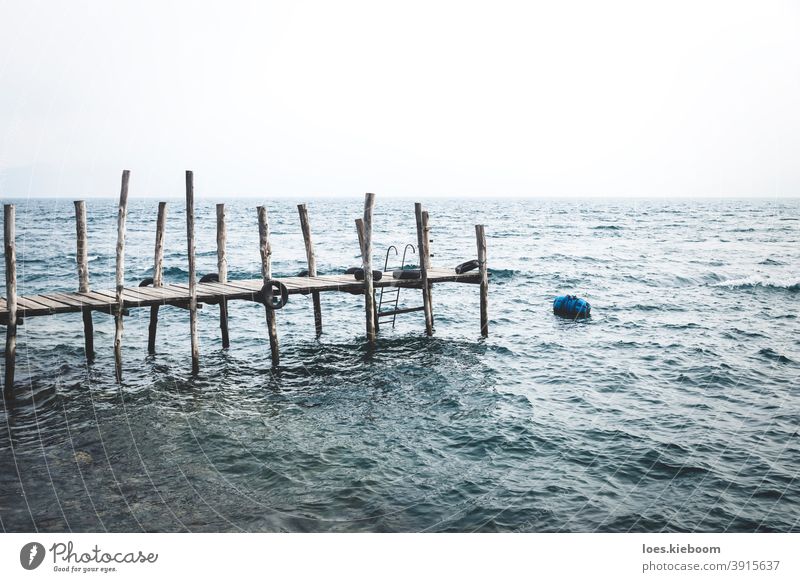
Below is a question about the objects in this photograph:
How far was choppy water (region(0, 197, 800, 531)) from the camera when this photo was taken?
266 inches

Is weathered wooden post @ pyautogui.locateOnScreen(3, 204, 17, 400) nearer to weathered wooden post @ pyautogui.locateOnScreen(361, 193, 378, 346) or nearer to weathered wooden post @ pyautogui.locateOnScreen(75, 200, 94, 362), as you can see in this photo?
weathered wooden post @ pyautogui.locateOnScreen(75, 200, 94, 362)

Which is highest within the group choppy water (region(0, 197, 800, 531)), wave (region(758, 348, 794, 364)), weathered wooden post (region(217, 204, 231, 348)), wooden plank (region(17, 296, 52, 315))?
weathered wooden post (region(217, 204, 231, 348))

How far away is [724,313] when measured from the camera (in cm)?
1864

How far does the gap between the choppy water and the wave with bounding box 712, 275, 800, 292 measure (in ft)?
13.3

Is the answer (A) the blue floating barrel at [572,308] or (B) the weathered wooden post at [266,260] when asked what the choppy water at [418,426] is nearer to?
(A) the blue floating barrel at [572,308]

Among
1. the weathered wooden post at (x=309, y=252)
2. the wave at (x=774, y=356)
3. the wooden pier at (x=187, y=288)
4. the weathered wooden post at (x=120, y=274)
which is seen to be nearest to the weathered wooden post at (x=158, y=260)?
the wooden pier at (x=187, y=288)

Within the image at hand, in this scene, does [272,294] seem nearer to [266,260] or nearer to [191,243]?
[266,260]

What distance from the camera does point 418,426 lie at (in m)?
9.39

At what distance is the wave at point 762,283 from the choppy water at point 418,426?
13.3ft

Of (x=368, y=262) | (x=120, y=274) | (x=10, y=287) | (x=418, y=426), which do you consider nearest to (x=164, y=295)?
(x=120, y=274)

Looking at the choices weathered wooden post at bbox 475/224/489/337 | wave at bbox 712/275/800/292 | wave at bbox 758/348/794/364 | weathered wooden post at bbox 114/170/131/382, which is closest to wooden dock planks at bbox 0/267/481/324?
weathered wooden post at bbox 114/170/131/382

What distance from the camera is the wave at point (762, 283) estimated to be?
75.0 ft
